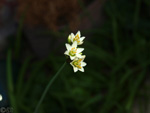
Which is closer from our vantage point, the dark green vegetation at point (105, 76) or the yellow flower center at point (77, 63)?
the yellow flower center at point (77, 63)

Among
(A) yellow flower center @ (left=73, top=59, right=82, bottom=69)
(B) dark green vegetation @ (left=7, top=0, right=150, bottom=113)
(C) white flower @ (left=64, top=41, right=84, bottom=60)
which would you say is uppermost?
(B) dark green vegetation @ (left=7, top=0, right=150, bottom=113)

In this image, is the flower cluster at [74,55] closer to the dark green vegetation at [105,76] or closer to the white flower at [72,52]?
the white flower at [72,52]

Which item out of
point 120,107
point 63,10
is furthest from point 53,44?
point 120,107

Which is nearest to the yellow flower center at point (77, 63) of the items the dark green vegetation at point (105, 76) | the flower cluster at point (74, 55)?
the flower cluster at point (74, 55)

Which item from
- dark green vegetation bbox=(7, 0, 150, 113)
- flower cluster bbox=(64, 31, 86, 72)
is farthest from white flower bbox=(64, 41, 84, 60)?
dark green vegetation bbox=(7, 0, 150, 113)

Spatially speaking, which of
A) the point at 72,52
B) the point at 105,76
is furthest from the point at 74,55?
the point at 105,76

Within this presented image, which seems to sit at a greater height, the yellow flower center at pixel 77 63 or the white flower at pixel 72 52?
the white flower at pixel 72 52

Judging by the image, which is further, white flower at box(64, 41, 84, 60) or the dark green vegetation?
the dark green vegetation

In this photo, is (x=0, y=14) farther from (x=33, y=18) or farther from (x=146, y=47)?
(x=146, y=47)

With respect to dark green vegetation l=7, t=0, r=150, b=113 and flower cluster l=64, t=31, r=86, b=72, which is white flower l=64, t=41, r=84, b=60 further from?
dark green vegetation l=7, t=0, r=150, b=113

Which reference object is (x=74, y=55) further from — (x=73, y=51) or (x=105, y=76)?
(x=105, y=76)
